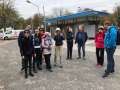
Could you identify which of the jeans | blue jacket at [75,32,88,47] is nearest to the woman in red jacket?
the jeans

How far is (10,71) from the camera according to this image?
40.2ft

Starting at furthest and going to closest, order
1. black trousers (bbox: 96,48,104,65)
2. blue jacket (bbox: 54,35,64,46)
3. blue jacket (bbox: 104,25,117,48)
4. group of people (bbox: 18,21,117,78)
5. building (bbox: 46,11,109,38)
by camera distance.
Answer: building (bbox: 46,11,109,38) < blue jacket (bbox: 54,35,64,46) < black trousers (bbox: 96,48,104,65) < group of people (bbox: 18,21,117,78) < blue jacket (bbox: 104,25,117,48)

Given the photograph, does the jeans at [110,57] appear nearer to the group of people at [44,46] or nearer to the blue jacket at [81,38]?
the group of people at [44,46]

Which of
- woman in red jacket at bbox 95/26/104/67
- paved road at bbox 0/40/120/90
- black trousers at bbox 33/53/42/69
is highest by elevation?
woman in red jacket at bbox 95/26/104/67

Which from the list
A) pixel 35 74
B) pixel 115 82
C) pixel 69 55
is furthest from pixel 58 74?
pixel 69 55

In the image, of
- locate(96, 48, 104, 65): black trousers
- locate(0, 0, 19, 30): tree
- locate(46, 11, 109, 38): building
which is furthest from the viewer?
locate(0, 0, 19, 30): tree

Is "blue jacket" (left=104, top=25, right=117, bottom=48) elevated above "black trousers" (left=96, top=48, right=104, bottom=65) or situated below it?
above

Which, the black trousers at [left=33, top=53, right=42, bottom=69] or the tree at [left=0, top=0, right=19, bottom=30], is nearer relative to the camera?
the black trousers at [left=33, top=53, right=42, bottom=69]

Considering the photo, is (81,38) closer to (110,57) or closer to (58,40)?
(58,40)

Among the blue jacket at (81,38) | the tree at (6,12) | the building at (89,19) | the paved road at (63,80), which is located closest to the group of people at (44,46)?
the paved road at (63,80)

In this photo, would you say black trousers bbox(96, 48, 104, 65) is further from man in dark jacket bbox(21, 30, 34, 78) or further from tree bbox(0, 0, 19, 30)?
tree bbox(0, 0, 19, 30)

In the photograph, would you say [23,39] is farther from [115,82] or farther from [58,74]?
[115,82]

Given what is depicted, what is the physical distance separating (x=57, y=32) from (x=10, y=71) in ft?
8.99

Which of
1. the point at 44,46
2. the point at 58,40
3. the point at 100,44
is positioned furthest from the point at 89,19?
the point at 44,46
